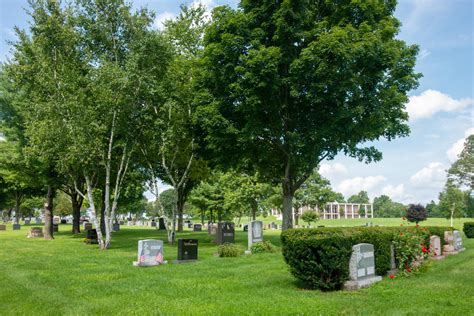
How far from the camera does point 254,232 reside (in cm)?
2000

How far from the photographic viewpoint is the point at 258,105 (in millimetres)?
20281

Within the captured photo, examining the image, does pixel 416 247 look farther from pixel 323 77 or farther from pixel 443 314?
pixel 323 77

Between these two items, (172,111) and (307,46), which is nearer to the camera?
(307,46)

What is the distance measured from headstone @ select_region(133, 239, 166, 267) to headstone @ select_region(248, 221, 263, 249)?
5.27 metres

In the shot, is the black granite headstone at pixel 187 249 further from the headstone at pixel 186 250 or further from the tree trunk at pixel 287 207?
the tree trunk at pixel 287 207

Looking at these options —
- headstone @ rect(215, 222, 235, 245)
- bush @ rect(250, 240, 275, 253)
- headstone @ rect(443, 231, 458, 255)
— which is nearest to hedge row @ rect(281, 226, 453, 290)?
bush @ rect(250, 240, 275, 253)

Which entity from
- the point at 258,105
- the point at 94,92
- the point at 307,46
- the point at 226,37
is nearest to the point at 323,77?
the point at 307,46

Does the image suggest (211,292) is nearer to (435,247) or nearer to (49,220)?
(435,247)

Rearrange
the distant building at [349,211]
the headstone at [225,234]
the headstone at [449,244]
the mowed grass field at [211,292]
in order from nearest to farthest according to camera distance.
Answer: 1. the mowed grass field at [211,292]
2. the headstone at [449,244]
3. the headstone at [225,234]
4. the distant building at [349,211]

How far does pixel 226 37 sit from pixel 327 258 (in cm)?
1338

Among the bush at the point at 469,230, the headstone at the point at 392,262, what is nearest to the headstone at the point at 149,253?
the headstone at the point at 392,262

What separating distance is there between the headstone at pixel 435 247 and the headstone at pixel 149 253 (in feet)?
34.7

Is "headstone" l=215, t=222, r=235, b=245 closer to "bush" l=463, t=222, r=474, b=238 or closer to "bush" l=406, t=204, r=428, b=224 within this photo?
"bush" l=463, t=222, r=474, b=238

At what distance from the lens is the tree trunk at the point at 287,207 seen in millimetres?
23125
